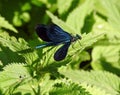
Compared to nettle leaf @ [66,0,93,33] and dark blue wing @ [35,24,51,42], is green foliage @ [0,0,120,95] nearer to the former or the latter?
nettle leaf @ [66,0,93,33]

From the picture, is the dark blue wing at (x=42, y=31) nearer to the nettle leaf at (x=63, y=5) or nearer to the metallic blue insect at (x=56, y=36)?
the metallic blue insect at (x=56, y=36)

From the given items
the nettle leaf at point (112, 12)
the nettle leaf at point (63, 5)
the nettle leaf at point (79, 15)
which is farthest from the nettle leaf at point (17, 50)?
the nettle leaf at point (63, 5)

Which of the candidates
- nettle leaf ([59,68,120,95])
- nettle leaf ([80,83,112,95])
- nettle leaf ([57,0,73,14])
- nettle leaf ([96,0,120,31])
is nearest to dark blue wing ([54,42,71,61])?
nettle leaf ([59,68,120,95])

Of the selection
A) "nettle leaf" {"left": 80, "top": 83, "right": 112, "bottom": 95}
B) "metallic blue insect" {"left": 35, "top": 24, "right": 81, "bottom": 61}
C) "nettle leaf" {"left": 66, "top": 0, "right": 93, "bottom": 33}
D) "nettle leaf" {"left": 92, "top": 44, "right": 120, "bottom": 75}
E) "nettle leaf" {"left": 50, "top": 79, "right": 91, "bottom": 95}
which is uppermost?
"nettle leaf" {"left": 66, "top": 0, "right": 93, "bottom": 33}

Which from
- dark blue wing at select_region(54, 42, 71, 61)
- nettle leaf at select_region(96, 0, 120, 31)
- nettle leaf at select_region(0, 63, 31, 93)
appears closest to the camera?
dark blue wing at select_region(54, 42, 71, 61)

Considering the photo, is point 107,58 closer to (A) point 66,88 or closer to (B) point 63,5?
(B) point 63,5

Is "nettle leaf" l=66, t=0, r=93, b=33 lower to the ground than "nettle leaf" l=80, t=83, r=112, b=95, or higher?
higher

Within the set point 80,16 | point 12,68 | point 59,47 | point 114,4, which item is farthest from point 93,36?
point 80,16
